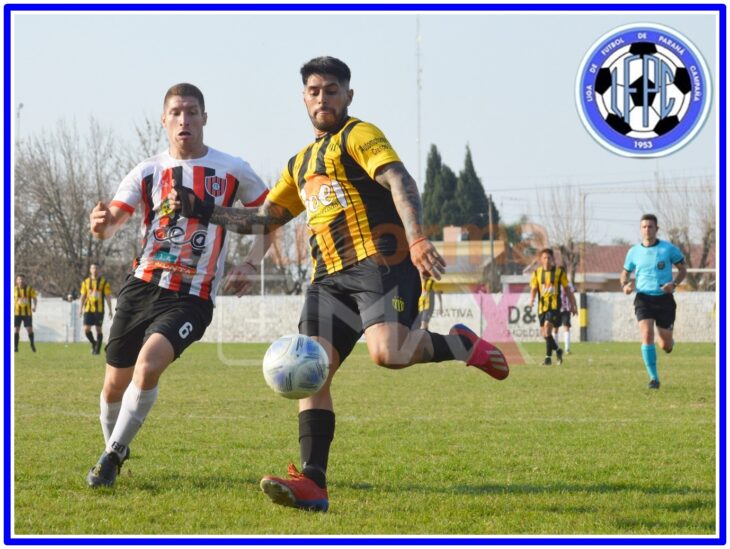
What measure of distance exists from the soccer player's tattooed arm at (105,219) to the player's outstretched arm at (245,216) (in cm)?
48

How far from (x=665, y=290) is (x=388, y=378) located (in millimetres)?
4352

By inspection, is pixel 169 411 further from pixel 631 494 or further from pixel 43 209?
pixel 43 209

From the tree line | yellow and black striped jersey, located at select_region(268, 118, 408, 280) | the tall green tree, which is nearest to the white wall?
the tree line

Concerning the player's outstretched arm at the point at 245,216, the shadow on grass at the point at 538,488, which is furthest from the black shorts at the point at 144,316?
the shadow on grass at the point at 538,488

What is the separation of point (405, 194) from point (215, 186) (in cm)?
171

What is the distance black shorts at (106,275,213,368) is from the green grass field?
812 mm

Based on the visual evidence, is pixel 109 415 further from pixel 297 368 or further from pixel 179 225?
pixel 297 368

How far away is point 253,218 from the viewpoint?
19.7ft

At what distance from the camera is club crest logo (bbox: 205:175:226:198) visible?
20.8 feet

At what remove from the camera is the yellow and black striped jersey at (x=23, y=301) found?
2470 centimetres

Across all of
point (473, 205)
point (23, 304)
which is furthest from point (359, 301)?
point (473, 205)

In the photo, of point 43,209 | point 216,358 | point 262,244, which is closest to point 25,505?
point 262,244
